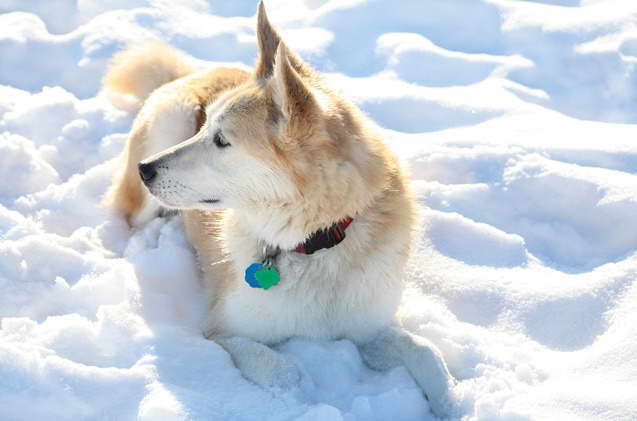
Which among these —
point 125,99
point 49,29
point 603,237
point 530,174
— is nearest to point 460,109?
point 530,174

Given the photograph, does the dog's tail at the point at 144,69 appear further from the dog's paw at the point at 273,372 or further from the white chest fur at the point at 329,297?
the dog's paw at the point at 273,372

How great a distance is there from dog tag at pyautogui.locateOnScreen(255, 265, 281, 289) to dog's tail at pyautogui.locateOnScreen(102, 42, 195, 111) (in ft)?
6.67

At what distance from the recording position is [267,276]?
8.25ft

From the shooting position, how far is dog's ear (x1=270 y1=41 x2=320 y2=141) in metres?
2.12

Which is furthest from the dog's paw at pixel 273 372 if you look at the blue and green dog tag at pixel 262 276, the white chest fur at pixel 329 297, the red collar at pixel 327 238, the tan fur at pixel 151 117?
the tan fur at pixel 151 117

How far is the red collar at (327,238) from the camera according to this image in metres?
2.44

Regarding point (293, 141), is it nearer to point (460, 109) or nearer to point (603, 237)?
point (603, 237)

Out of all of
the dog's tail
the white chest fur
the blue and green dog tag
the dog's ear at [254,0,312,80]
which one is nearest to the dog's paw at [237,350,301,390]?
the white chest fur

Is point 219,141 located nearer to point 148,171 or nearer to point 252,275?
point 148,171

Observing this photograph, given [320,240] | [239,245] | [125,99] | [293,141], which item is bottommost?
[125,99]

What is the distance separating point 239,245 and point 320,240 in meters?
0.44

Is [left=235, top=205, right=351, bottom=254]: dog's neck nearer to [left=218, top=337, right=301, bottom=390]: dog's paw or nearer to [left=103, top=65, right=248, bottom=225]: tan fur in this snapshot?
[left=218, top=337, right=301, bottom=390]: dog's paw

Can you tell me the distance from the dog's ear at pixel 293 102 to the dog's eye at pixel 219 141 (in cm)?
30

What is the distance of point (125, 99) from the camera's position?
4289mm
